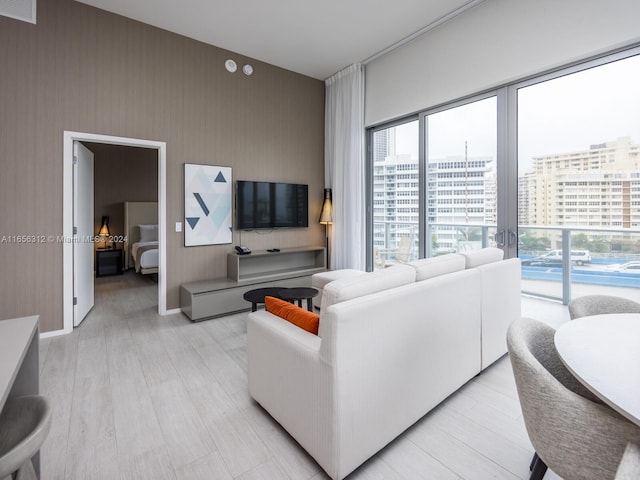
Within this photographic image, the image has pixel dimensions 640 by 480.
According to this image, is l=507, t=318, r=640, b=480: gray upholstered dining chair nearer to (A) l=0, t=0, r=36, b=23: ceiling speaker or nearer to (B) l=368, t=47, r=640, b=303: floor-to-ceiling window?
(B) l=368, t=47, r=640, b=303: floor-to-ceiling window

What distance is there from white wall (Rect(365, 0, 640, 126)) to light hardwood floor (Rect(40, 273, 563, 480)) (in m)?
2.64

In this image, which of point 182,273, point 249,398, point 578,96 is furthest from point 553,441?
point 182,273

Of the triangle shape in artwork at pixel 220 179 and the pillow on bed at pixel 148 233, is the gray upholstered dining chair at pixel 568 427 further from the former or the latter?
the pillow on bed at pixel 148 233

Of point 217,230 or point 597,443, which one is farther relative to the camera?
point 217,230

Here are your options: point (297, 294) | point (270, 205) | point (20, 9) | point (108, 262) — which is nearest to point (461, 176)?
point (297, 294)

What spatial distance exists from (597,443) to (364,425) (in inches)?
32.8

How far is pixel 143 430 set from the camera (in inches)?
69.6

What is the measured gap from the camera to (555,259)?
3.00 m

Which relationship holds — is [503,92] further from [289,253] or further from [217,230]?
[217,230]

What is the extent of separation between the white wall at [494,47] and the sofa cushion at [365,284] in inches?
97.3

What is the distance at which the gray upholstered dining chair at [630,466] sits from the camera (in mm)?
695

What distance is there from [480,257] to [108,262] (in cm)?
663

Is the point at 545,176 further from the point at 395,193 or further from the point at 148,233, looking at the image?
the point at 148,233

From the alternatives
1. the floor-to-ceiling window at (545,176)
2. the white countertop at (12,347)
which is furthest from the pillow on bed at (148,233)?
the white countertop at (12,347)
